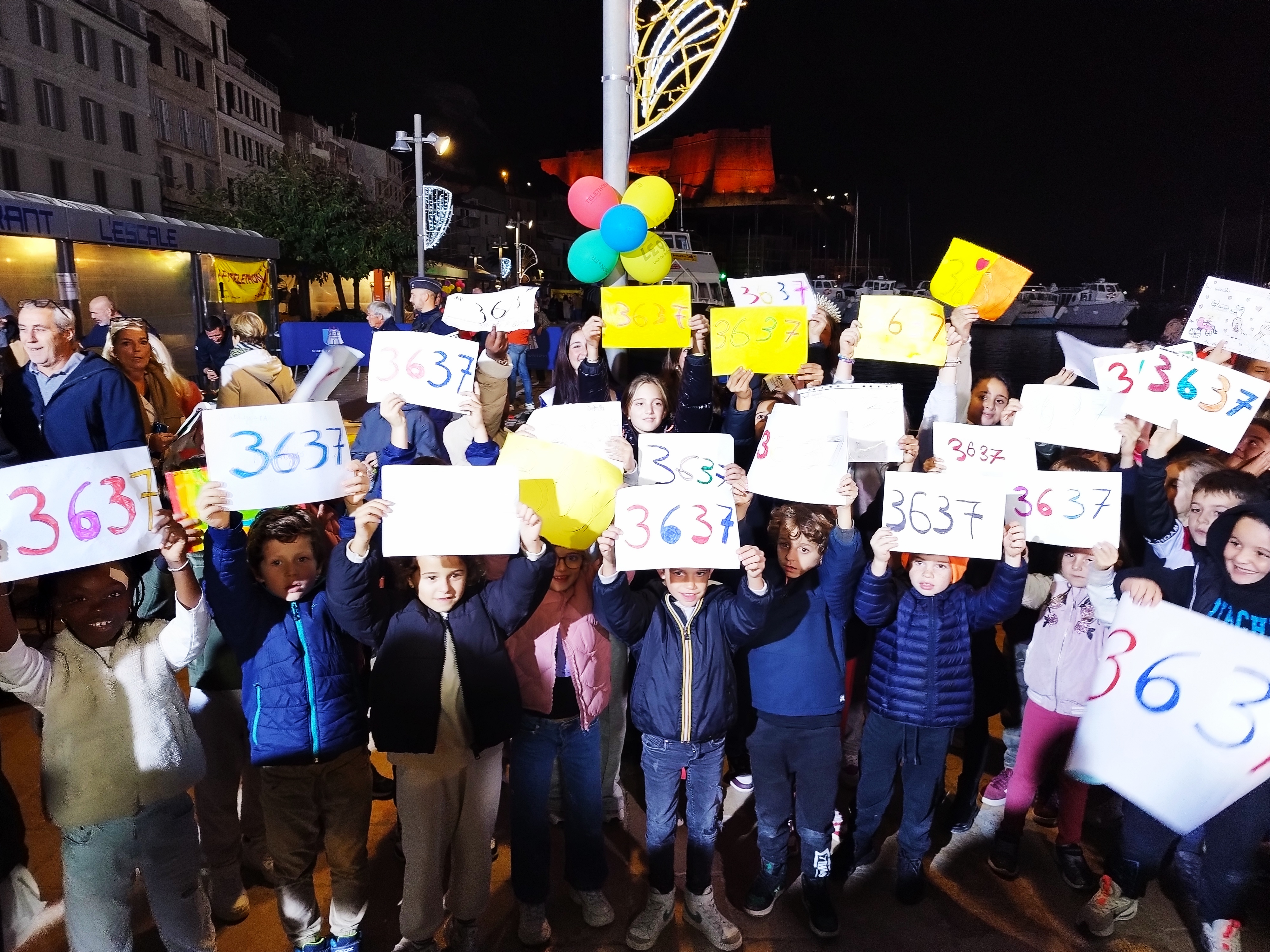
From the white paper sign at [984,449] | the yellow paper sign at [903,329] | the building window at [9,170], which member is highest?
the building window at [9,170]

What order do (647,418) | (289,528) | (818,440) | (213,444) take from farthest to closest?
(647,418), (818,440), (289,528), (213,444)

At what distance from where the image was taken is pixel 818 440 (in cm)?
288

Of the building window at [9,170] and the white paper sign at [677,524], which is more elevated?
the building window at [9,170]

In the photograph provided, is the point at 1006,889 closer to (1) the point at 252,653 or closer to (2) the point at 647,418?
(2) the point at 647,418

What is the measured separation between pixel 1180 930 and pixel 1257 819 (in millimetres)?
616

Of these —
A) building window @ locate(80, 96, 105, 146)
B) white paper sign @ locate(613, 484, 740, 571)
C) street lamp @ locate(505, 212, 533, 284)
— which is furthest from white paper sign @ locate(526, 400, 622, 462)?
building window @ locate(80, 96, 105, 146)

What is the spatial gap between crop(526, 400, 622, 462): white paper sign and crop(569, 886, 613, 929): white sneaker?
5.62ft

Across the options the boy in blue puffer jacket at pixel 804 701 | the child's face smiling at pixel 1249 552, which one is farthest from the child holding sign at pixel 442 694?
the child's face smiling at pixel 1249 552

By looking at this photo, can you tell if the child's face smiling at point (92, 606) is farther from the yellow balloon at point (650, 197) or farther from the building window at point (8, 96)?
the building window at point (8, 96)

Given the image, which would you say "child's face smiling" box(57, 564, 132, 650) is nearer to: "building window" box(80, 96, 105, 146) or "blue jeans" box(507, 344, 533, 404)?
"blue jeans" box(507, 344, 533, 404)

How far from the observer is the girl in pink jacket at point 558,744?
2.82 m

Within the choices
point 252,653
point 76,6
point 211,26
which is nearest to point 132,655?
point 252,653

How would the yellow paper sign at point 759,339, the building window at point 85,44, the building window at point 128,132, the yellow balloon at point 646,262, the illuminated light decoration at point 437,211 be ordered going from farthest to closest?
the building window at point 128,132 < the building window at point 85,44 < the illuminated light decoration at point 437,211 < the yellow balloon at point 646,262 < the yellow paper sign at point 759,339

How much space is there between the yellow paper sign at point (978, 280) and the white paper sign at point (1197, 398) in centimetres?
66
